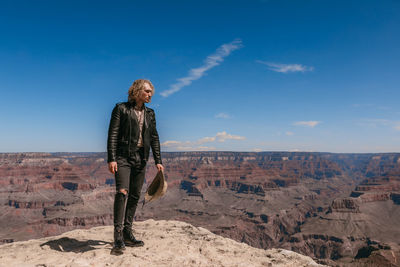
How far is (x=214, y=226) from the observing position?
339 ft

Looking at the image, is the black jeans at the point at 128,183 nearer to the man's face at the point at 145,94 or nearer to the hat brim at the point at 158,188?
the hat brim at the point at 158,188

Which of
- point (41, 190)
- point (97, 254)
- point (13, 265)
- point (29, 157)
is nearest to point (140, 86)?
point (97, 254)

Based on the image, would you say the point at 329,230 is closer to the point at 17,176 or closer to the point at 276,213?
the point at 276,213

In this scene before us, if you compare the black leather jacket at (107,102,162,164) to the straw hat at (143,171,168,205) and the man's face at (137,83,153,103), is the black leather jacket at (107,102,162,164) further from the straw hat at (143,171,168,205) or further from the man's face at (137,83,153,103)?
the straw hat at (143,171,168,205)

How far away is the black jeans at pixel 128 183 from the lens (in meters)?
4.62

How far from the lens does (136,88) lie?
4.88m

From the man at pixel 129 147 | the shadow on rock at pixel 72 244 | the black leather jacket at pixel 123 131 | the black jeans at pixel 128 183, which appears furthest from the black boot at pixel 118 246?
the black leather jacket at pixel 123 131

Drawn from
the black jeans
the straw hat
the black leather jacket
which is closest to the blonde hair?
the black leather jacket

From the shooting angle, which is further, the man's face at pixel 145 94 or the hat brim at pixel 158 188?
the hat brim at pixel 158 188

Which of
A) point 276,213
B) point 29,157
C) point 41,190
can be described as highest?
point 29,157

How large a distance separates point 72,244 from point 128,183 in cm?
221

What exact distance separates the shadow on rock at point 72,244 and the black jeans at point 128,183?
0.90 m

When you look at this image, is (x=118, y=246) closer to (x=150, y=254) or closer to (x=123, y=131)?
(x=150, y=254)

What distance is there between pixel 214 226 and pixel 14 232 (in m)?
68.5
